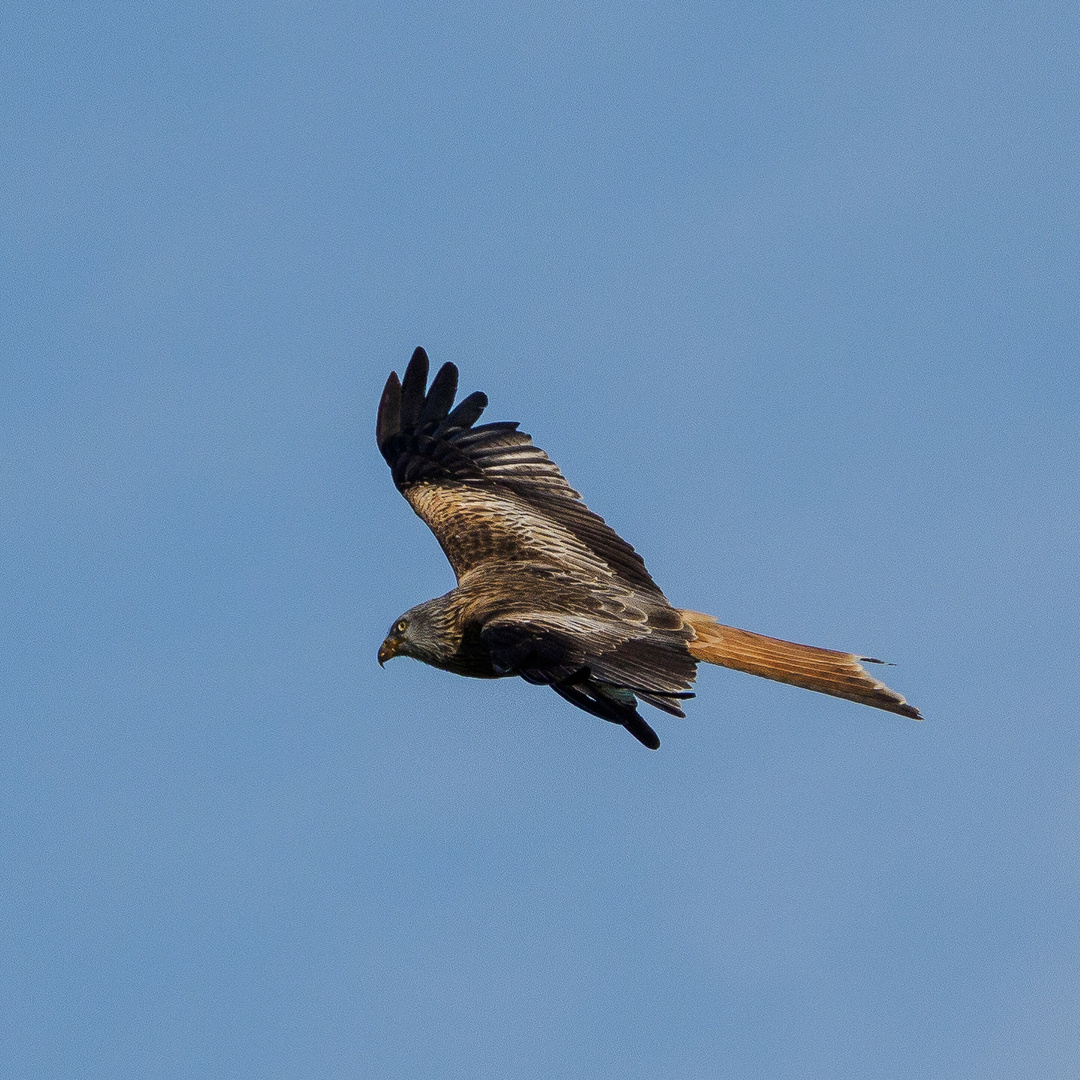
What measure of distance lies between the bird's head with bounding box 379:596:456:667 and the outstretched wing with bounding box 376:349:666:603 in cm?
93

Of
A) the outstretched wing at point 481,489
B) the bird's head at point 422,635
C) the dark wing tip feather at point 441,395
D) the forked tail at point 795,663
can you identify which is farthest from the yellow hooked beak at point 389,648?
the dark wing tip feather at point 441,395

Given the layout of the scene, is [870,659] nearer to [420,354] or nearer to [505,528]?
[505,528]

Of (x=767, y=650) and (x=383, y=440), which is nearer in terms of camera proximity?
(x=767, y=650)

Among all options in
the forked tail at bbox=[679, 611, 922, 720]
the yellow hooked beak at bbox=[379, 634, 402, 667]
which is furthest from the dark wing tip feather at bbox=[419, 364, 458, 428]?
the forked tail at bbox=[679, 611, 922, 720]

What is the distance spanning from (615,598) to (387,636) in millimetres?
1497

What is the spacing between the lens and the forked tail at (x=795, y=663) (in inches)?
459

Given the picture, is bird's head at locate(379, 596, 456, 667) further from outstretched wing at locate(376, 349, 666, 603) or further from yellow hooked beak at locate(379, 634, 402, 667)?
outstretched wing at locate(376, 349, 666, 603)

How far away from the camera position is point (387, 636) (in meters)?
12.5

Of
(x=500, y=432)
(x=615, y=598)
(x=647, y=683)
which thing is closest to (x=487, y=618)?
(x=615, y=598)

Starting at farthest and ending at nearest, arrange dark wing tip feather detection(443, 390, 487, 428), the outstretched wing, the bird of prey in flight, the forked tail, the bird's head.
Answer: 1. dark wing tip feather detection(443, 390, 487, 428)
2. the outstretched wing
3. the bird's head
4. the forked tail
5. the bird of prey in flight

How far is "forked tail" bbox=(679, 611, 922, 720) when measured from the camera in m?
11.6

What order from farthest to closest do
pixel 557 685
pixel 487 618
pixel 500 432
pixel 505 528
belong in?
1. pixel 500 432
2. pixel 505 528
3. pixel 487 618
4. pixel 557 685

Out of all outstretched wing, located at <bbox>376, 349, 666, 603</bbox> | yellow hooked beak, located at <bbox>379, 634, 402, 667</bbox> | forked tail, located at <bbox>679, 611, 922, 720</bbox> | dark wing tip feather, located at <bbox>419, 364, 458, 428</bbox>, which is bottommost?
yellow hooked beak, located at <bbox>379, 634, 402, 667</bbox>

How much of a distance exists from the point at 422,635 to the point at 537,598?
804 millimetres
